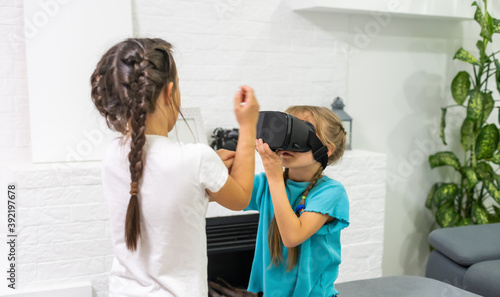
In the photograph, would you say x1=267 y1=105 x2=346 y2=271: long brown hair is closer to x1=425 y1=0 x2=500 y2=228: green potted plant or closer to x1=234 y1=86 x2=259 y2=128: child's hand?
x1=234 y1=86 x2=259 y2=128: child's hand

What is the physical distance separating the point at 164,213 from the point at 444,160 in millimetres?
2491

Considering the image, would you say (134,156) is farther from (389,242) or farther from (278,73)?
(389,242)

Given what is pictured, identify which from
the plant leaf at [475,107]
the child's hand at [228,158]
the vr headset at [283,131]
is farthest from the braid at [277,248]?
the plant leaf at [475,107]

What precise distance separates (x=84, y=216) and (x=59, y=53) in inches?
28.4

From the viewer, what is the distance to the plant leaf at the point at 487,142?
2852 millimetres

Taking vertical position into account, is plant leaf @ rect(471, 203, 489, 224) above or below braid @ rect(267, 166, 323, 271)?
below

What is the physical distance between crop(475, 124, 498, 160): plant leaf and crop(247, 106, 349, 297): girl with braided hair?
1865mm

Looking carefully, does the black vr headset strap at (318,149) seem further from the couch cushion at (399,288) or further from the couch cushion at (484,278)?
the couch cushion at (484,278)

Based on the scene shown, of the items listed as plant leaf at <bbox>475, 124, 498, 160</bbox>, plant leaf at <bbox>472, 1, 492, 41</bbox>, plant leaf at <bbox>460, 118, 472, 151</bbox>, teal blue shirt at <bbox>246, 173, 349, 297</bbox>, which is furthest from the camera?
plant leaf at <bbox>460, 118, 472, 151</bbox>

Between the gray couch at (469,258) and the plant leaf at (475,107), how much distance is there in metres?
0.67

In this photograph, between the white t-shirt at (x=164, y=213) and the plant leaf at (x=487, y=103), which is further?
the plant leaf at (x=487, y=103)

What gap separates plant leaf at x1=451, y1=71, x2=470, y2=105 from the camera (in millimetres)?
2939

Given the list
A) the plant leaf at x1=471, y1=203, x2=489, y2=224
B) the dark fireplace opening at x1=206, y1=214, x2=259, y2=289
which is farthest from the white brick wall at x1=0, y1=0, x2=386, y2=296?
the plant leaf at x1=471, y1=203, x2=489, y2=224

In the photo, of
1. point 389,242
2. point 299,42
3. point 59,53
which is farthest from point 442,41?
point 59,53
